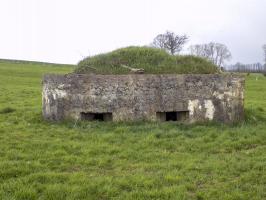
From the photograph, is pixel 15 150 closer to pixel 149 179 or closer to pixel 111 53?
pixel 149 179

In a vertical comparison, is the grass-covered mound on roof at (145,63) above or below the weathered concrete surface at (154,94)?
above

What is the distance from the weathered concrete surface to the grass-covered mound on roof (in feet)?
2.98

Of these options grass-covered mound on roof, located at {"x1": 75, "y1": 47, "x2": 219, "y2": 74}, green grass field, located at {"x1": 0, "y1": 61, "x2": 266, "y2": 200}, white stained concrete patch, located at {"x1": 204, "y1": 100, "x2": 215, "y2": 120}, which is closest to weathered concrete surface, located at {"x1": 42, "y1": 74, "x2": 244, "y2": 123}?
white stained concrete patch, located at {"x1": 204, "y1": 100, "x2": 215, "y2": 120}

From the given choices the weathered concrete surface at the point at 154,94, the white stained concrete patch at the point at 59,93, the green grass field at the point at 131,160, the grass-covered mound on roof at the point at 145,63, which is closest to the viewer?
the green grass field at the point at 131,160

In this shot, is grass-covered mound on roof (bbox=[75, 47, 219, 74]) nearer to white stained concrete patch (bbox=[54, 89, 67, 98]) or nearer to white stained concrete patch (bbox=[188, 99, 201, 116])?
white stained concrete patch (bbox=[188, 99, 201, 116])

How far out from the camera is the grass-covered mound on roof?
1366 cm

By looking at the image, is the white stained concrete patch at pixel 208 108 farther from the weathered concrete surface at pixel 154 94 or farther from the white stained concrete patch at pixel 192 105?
the white stained concrete patch at pixel 192 105

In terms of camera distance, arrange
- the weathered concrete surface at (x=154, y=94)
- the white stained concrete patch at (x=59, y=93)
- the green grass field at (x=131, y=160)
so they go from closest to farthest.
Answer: the green grass field at (x=131, y=160), the weathered concrete surface at (x=154, y=94), the white stained concrete patch at (x=59, y=93)

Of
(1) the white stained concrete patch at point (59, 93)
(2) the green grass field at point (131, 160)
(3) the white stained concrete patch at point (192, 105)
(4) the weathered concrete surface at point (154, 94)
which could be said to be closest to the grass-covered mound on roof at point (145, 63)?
(4) the weathered concrete surface at point (154, 94)

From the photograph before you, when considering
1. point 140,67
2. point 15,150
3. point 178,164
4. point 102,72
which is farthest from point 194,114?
point 15,150

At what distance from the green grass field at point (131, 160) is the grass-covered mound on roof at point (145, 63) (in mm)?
1977

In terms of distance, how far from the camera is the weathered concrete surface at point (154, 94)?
12688 mm

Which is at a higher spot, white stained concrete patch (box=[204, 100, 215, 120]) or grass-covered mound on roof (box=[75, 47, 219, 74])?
grass-covered mound on roof (box=[75, 47, 219, 74])

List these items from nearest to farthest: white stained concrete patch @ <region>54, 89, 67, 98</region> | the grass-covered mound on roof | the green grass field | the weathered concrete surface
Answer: the green grass field → the weathered concrete surface → white stained concrete patch @ <region>54, 89, 67, 98</region> → the grass-covered mound on roof
